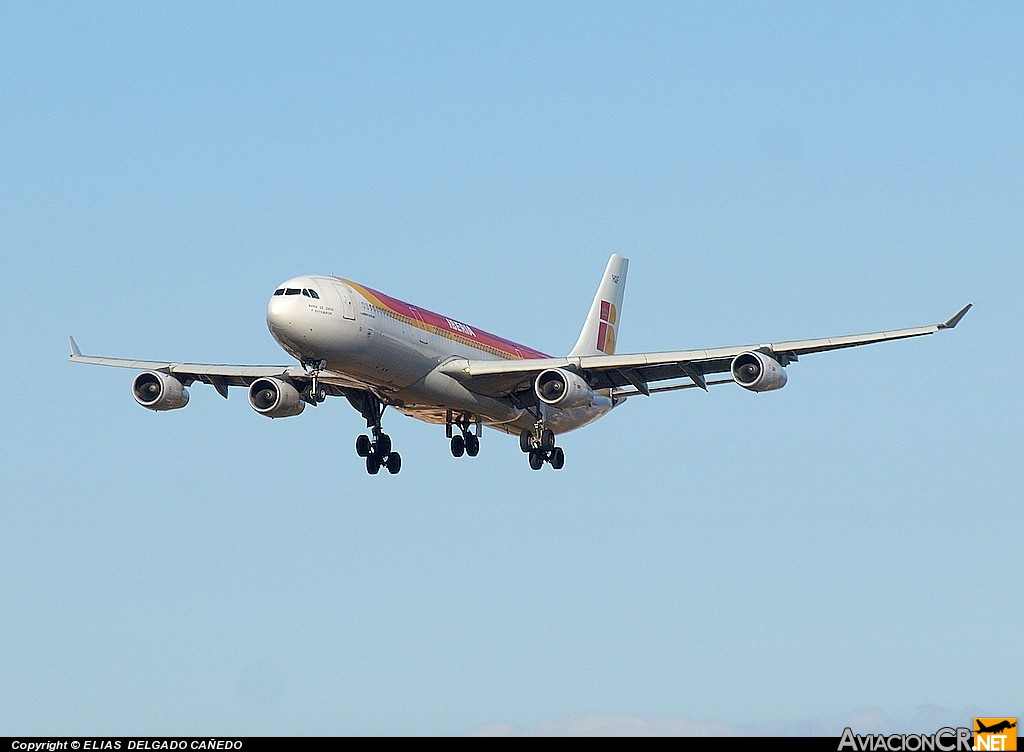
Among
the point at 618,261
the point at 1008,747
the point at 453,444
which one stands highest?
the point at 618,261

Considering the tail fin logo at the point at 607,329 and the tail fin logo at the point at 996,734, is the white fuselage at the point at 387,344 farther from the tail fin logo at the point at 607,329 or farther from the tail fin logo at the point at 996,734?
the tail fin logo at the point at 996,734

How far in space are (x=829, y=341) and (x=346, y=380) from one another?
18039 mm

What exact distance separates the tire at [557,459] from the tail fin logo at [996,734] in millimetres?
35904

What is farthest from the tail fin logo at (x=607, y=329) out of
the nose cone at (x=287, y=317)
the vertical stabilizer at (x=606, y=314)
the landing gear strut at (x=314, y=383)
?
the nose cone at (x=287, y=317)

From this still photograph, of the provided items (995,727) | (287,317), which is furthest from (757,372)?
(995,727)

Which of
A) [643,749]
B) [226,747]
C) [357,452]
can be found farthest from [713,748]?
[357,452]

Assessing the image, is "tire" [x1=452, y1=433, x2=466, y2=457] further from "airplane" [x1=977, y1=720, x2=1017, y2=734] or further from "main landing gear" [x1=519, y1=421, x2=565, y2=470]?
"airplane" [x1=977, y1=720, x2=1017, y2=734]

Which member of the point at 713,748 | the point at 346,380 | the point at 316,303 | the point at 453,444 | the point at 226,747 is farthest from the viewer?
the point at 453,444

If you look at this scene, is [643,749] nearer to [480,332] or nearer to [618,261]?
[480,332]

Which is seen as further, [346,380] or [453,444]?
[453,444]

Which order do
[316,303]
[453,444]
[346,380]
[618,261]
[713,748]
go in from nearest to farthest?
[713,748] → [316,303] → [346,380] → [453,444] → [618,261]

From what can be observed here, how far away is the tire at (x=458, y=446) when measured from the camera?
223 ft

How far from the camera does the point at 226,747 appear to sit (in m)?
36.2

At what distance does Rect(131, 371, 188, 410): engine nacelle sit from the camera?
65562 millimetres
